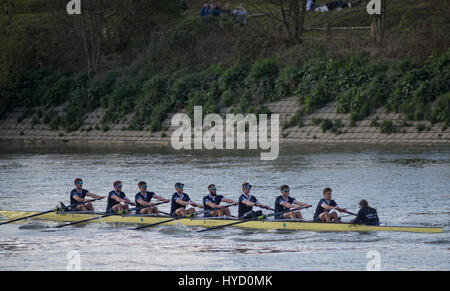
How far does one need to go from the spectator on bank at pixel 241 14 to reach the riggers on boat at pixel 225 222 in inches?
1024

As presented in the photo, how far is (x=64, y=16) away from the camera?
51.9 metres

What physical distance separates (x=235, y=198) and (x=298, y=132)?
41.8 feet

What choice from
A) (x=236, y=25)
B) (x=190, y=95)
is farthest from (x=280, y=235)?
(x=236, y=25)

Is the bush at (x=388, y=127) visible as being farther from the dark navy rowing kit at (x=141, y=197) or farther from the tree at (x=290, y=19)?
the dark navy rowing kit at (x=141, y=197)

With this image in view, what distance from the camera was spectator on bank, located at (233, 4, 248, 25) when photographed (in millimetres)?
48062

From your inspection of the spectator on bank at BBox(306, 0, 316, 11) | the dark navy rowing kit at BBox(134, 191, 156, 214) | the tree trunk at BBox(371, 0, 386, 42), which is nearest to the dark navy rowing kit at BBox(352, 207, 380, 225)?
the dark navy rowing kit at BBox(134, 191, 156, 214)

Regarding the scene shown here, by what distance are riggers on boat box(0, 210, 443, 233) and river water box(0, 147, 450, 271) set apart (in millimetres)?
203

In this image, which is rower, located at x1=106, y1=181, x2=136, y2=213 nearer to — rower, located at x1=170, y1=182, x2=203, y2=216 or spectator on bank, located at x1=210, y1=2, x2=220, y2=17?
rower, located at x1=170, y1=182, x2=203, y2=216

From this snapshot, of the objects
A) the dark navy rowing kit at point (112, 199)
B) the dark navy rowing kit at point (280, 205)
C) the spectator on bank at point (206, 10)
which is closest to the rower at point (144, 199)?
the dark navy rowing kit at point (112, 199)

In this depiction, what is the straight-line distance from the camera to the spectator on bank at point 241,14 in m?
48.1

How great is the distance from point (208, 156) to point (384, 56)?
442 inches
